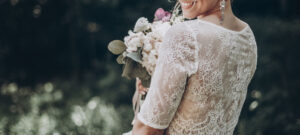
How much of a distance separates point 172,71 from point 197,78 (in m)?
0.10

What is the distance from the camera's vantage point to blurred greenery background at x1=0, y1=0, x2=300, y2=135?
167 inches

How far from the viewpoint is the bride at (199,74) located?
4.09 ft

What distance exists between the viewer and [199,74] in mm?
1272

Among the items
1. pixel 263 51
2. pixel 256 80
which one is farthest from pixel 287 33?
pixel 256 80

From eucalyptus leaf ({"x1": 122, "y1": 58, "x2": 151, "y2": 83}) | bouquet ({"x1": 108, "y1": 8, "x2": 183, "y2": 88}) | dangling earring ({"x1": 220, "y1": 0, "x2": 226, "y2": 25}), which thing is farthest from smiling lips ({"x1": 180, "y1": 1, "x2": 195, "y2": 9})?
eucalyptus leaf ({"x1": 122, "y1": 58, "x2": 151, "y2": 83})

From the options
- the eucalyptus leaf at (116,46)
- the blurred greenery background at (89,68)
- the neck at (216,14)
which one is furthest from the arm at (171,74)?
the blurred greenery background at (89,68)

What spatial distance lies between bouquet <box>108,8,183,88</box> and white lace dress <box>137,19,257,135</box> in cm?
40

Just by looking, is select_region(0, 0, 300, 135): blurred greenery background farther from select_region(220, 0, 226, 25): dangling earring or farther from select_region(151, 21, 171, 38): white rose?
select_region(220, 0, 226, 25): dangling earring

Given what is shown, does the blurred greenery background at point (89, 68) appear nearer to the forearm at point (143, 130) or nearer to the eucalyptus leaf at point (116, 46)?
the eucalyptus leaf at point (116, 46)

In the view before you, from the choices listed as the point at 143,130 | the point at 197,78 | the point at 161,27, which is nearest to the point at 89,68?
the point at 161,27

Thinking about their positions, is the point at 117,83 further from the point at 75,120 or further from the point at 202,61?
the point at 202,61

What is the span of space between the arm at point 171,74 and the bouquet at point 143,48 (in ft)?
1.37

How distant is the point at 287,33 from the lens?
5020 mm

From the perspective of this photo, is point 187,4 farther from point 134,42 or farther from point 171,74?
point 134,42
